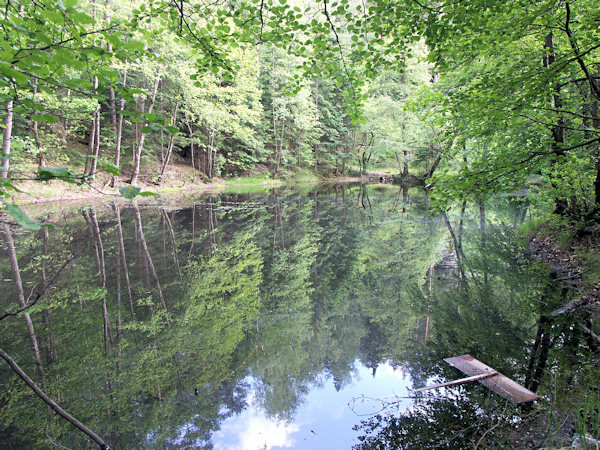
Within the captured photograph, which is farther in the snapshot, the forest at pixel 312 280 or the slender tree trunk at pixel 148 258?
the slender tree trunk at pixel 148 258

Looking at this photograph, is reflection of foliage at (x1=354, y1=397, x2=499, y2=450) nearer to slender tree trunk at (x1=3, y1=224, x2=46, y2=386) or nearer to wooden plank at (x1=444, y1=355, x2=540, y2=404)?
wooden plank at (x1=444, y1=355, x2=540, y2=404)

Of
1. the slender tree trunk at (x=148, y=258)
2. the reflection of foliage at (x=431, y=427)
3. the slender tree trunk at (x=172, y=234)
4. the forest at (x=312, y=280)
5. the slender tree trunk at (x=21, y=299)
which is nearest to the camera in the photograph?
the forest at (x=312, y=280)

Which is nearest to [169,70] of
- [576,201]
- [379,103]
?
[379,103]

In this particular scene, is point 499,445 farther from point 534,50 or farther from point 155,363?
point 534,50

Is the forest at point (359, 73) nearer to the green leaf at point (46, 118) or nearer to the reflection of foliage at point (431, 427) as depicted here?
the green leaf at point (46, 118)

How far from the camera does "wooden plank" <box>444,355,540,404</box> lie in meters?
2.96

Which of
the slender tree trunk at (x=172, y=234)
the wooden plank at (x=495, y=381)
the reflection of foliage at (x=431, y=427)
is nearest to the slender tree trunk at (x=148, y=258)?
the slender tree trunk at (x=172, y=234)

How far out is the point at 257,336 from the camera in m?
4.57

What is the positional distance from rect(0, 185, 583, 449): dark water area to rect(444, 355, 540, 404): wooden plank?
0.10 m

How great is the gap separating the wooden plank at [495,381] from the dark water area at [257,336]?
4.1 inches

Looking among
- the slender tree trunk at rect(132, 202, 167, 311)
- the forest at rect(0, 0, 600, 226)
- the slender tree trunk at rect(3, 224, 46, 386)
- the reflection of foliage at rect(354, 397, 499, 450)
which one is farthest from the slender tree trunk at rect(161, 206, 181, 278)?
the reflection of foliage at rect(354, 397, 499, 450)

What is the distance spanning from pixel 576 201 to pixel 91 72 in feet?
29.8

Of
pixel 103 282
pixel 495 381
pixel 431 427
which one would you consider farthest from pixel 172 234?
pixel 495 381

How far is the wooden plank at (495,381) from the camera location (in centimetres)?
296
